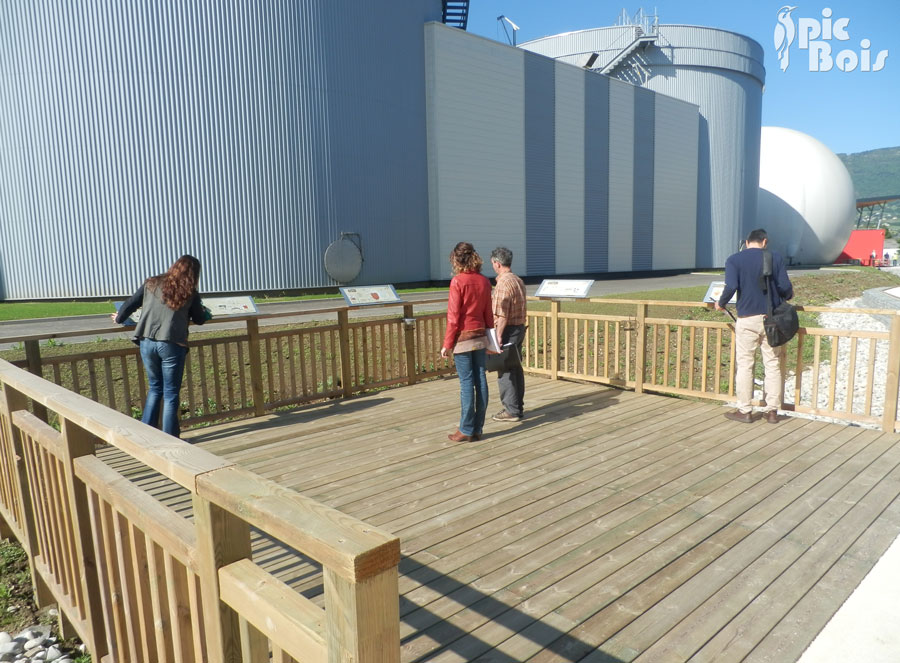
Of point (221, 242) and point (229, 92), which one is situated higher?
point (229, 92)

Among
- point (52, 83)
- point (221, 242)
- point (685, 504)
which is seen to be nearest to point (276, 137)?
point (221, 242)

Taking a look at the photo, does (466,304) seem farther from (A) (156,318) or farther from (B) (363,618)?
(B) (363,618)

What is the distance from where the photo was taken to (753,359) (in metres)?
5.96

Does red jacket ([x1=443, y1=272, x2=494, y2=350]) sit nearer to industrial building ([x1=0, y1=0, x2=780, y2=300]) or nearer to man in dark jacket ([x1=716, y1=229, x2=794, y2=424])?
man in dark jacket ([x1=716, y1=229, x2=794, y2=424])

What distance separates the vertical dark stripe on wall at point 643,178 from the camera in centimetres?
3494

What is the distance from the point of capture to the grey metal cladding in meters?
32.1

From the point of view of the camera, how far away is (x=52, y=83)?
20156 mm

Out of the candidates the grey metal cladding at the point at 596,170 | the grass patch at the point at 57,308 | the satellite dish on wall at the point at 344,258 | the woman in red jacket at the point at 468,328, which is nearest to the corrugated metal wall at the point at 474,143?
the satellite dish on wall at the point at 344,258

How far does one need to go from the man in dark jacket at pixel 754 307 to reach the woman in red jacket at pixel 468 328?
2.42m

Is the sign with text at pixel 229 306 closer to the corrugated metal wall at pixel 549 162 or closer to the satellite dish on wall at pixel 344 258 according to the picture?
the satellite dish on wall at pixel 344 258

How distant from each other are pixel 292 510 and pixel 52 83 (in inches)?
958

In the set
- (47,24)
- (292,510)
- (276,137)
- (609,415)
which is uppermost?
(47,24)

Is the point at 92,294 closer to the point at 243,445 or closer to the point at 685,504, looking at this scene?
the point at 243,445

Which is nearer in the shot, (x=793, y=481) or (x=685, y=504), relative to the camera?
(x=685, y=504)
